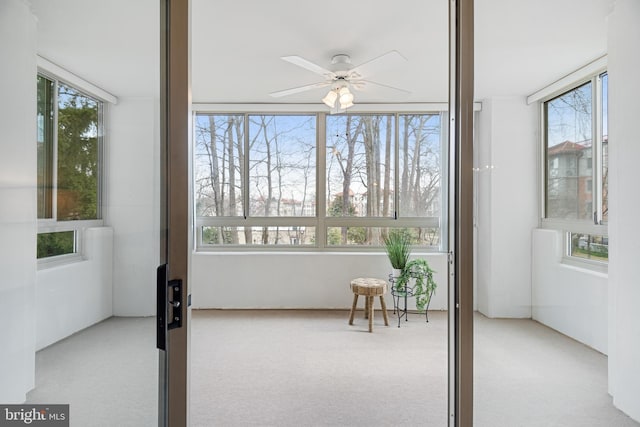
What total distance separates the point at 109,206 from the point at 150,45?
0.54 meters

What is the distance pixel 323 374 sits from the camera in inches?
101

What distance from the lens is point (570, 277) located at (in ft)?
4.60

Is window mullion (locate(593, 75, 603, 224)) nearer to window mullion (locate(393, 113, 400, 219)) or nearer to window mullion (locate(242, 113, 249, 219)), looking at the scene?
window mullion (locate(393, 113, 400, 219))

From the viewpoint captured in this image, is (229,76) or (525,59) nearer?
(525,59)

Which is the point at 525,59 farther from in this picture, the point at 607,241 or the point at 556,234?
the point at 607,241

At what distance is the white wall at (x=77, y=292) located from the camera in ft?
2.90

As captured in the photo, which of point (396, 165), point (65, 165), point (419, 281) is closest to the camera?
point (65, 165)

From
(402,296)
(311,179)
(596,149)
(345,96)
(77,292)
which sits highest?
(345,96)

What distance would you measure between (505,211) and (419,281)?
2.65 metres

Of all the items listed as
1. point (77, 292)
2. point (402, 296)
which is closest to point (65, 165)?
point (77, 292)

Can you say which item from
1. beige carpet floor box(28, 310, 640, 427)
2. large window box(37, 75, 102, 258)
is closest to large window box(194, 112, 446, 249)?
beige carpet floor box(28, 310, 640, 427)

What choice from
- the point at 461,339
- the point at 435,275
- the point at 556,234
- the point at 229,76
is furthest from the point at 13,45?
the point at 435,275

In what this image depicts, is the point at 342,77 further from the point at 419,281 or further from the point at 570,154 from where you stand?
the point at 419,281

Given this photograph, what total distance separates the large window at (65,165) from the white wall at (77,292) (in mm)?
51
